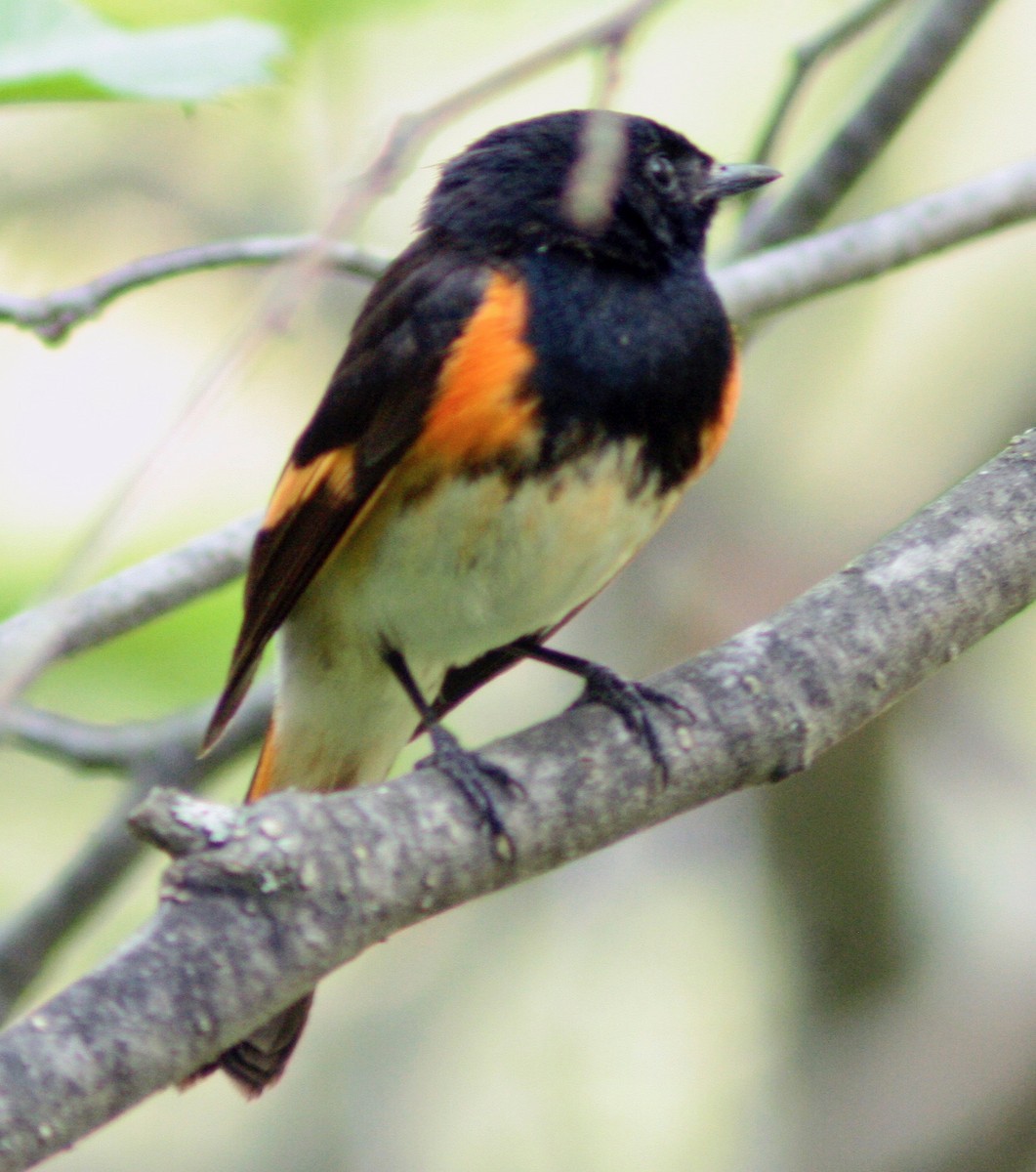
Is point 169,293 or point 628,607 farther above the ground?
point 169,293

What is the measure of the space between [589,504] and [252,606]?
0.63m

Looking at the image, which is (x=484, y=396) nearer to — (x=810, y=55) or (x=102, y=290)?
(x=102, y=290)

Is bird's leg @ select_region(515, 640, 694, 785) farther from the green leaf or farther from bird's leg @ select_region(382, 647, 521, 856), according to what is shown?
the green leaf

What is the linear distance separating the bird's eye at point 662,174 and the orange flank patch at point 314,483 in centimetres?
81

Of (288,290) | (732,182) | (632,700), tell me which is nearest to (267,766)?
(632,700)

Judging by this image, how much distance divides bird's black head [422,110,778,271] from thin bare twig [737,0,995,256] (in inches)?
14.8

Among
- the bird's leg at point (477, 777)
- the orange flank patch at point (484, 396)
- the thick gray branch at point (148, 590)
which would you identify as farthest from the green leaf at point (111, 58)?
the bird's leg at point (477, 777)

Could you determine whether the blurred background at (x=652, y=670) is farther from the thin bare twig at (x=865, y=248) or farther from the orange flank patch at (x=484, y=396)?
the orange flank patch at (x=484, y=396)

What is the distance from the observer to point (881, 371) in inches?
202

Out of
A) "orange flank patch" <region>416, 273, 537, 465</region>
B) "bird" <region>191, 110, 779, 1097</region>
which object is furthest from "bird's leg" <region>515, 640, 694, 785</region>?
"orange flank patch" <region>416, 273, 537, 465</region>

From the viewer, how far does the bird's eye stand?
3020 millimetres

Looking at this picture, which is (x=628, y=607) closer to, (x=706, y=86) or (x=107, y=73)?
(x=706, y=86)

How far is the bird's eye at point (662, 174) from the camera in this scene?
302 cm

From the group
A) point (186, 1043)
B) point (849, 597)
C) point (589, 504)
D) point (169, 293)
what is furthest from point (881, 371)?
point (186, 1043)
